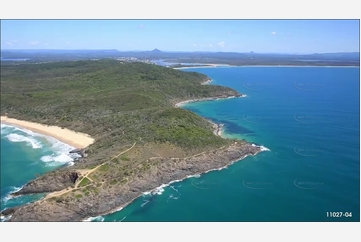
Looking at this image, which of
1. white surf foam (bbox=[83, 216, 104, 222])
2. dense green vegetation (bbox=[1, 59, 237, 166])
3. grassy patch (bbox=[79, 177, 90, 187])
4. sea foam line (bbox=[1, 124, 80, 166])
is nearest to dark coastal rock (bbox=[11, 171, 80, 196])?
grassy patch (bbox=[79, 177, 90, 187])

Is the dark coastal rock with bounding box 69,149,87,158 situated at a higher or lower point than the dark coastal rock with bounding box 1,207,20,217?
higher

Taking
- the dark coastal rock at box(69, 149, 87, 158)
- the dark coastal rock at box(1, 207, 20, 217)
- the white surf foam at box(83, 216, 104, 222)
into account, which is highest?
the dark coastal rock at box(69, 149, 87, 158)

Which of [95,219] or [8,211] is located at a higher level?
[8,211]

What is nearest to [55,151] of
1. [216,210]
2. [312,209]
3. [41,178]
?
[41,178]

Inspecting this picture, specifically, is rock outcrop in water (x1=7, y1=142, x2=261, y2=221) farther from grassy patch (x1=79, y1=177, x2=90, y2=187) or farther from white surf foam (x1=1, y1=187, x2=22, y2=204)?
grassy patch (x1=79, y1=177, x2=90, y2=187)

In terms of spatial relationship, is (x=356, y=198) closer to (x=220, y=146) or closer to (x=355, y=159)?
(x=355, y=159)

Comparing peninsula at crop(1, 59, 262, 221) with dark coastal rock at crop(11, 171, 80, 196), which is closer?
peninsula at crop(1, 59, 262, 221)

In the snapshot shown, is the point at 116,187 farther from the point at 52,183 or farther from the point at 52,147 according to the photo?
the point at 52,147

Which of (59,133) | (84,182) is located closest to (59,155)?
(59,133)
